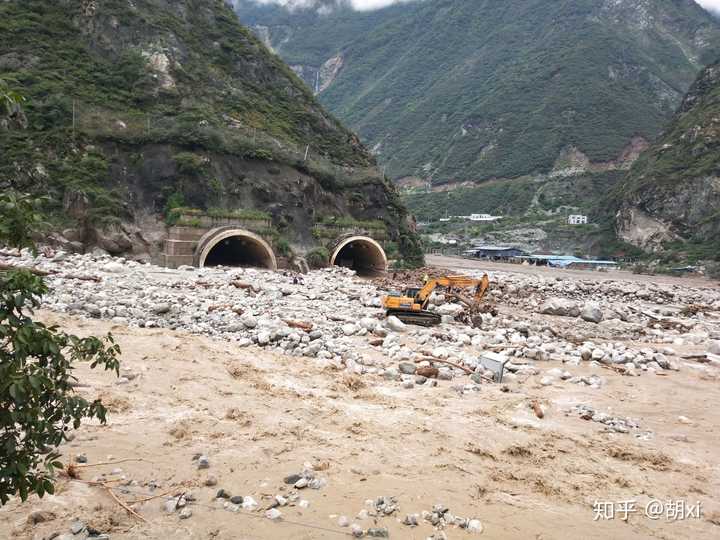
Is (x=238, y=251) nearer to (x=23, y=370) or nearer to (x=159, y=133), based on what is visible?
(x=159, y=133)

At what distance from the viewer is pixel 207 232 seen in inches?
1007

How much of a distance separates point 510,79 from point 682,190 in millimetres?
67640

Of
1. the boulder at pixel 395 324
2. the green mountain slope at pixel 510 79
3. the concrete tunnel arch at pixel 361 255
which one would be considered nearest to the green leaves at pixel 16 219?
the boulder at pixel 395 324

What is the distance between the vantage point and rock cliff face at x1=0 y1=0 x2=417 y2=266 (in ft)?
82.6

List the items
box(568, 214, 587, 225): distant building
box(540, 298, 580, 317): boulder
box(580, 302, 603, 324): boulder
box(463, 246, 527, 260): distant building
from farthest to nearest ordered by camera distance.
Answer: box(568, 214, 587, 225): distant building
box(463, 246, 527, 260): distant building
box(540, 298, 580, 317): boulder
box(580, 302, 603, 324): boulder

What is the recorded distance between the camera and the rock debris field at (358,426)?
5621 mm

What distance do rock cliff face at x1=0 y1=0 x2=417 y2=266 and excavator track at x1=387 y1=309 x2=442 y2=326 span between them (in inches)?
535

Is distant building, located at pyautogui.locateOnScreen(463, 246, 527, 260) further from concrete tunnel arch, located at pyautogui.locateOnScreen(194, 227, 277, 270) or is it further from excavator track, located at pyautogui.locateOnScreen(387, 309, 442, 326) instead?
excavator track, located at pyautogui.locateOnScreen(387, 309, 442, 326)

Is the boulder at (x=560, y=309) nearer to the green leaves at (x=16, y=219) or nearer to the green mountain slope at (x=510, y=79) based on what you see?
the green leaves at (x=16, y=219)

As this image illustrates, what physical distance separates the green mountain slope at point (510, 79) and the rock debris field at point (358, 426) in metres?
86.4

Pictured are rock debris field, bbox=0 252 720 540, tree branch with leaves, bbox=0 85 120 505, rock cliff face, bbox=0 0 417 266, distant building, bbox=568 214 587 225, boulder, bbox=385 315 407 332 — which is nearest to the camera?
tree branch with leaves, bbox=0 85 120 505

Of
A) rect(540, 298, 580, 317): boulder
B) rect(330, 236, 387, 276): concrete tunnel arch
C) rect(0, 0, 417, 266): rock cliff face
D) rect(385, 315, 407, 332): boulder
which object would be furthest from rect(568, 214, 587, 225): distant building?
rect(385, 315, 407, 332): boulder

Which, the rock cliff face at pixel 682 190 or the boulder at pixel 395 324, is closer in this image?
the boulder at pixel 395 324

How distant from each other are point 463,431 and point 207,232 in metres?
20.0
